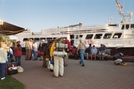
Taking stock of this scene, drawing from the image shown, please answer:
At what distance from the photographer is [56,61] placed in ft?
24.1

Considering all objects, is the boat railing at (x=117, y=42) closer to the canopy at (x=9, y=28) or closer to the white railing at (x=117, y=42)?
the white railing at (x=117, y=42)

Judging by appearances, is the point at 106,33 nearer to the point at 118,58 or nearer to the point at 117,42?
the point at 117,42

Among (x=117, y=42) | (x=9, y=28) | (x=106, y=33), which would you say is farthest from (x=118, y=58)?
(x=9, y=28)

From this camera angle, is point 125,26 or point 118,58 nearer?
point 118,58

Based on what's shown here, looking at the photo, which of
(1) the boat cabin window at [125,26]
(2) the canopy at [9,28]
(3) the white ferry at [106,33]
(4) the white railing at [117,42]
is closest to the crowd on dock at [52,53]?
(2) the canopy at [9,28]

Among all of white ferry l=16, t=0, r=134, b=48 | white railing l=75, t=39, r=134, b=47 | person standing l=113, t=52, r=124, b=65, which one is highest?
white ferry l=16, t=0, r=134, b=48

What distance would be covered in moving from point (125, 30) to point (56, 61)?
13444 millimetres

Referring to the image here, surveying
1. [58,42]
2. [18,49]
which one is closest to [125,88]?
[58,42]

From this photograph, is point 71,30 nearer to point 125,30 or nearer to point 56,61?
point 125,30

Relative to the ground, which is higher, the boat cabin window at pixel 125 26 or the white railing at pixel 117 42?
the boat cabin window at pixel 125 26

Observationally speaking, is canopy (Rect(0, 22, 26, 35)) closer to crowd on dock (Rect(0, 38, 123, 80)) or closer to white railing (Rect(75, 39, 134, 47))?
crowd on dock (Rect(0, 38, 123, 80))

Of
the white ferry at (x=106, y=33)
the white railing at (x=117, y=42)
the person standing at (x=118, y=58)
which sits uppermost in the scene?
the white ferry at (x=106, y=33)

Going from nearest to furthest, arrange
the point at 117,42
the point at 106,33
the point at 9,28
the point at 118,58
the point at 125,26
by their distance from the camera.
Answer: the point at 9,28, the point at 118,58, the point at 117,42, the point at 125,26, the point at 106,33

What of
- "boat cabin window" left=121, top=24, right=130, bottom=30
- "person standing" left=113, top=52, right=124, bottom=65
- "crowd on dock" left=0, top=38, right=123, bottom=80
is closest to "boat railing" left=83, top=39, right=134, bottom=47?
"boat cabin window" left=121, top=24, right=130, bottom=30
